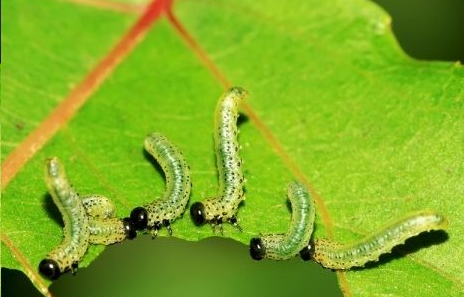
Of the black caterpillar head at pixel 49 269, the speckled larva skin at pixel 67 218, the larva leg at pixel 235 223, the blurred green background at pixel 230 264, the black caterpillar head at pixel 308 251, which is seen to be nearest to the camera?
the black caterpillar head at pixel 49 269

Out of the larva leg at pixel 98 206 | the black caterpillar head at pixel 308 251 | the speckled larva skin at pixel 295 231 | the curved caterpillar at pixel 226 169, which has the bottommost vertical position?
the black caterpillar head at pixel 308 251

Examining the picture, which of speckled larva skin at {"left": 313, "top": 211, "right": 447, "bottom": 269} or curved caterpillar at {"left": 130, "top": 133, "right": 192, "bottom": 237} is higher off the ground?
curved caterpillar at {"left": 130, "top": 133, "right": 192, "bottom": 237}

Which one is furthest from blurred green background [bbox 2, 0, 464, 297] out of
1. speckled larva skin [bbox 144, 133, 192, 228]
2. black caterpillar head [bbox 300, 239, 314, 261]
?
black caterpillar head [bbox 300, 239, 314, 261]

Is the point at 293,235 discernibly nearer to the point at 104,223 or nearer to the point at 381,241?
the point at 381,241

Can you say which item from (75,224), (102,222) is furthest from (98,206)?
(75,224)

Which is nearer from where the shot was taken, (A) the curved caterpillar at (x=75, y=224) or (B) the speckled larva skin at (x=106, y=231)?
(A) the curved caterpillar at (x=75, y=224)

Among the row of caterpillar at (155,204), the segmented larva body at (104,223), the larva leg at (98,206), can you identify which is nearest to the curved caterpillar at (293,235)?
the row of caterpillar at (155,204)

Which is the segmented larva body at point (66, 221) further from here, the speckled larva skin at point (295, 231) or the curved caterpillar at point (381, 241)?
the curved caterpillar at point (381, 241)

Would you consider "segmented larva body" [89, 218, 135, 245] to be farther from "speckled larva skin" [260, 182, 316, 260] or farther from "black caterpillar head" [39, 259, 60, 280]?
"speckled larva skin" [260, 182, 316, 260]
